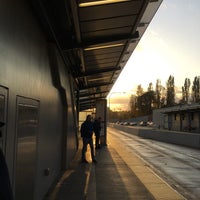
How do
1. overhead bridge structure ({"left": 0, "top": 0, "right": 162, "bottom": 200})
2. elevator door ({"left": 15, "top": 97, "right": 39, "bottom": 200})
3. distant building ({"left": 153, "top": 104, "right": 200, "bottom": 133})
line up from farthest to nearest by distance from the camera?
1. distant building ({"left": 153, "top": 104, "right": 200, "bottom": 133})
2. elevator door ({"left": 15, "top": 97, "right": 39, "bottom": 200})
3. overhead bridge structure ({"left": 0, "top": 0, "right": 162, "bottom": 200})

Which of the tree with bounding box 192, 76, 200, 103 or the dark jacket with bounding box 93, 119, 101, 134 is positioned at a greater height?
the tree with bounding box 192, 76, 200, 103

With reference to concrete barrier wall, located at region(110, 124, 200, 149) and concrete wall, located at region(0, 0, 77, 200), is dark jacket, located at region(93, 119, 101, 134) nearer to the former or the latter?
concrete barrier wall, located at region(110, 124, 200, 149)

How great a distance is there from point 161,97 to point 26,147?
5467 inches

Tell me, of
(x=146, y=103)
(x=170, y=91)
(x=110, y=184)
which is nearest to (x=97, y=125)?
(x=110, y=184)

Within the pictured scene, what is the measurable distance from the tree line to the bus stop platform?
406ft

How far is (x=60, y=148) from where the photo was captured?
11117 mm

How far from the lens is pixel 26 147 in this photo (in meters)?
5.61

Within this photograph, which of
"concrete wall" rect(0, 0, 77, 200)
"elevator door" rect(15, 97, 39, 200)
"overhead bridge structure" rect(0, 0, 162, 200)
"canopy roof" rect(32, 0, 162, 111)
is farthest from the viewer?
"canopy roof" rect(32, 0, 162, 111)

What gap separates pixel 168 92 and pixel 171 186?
133 meters

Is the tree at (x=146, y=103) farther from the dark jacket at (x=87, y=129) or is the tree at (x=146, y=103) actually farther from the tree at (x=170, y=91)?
the dark jacket at (x=87, y=129)

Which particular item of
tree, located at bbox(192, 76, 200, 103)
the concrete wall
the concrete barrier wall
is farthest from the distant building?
tree, located at bbox(192, 76, 200, 103)

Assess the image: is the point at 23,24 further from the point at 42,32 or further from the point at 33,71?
the point at 42,32

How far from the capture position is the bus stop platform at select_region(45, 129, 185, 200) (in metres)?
8.43

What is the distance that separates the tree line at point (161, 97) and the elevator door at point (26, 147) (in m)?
130
